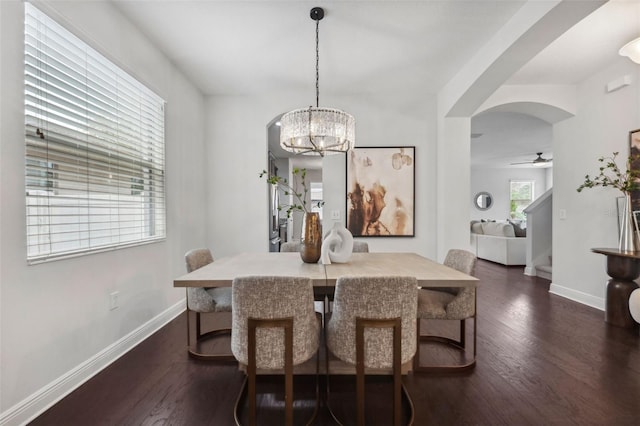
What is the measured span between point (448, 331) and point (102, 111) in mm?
3304

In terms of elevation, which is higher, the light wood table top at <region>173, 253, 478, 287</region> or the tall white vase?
the tall white vase

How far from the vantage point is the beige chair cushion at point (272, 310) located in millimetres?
1298

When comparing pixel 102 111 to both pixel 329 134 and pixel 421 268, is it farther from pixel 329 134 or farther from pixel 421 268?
pixel 421 268

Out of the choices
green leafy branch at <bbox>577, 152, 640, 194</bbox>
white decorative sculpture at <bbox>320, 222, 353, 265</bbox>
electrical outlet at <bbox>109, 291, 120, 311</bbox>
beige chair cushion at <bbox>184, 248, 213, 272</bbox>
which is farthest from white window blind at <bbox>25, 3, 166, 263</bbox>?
green leafy branch at <bbox>577, 152, 640, 194</bbox>

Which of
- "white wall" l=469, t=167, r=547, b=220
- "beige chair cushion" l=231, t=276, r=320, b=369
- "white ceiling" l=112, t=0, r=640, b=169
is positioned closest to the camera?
"beige chair cushion" l=231, t=276, r=320, b=369

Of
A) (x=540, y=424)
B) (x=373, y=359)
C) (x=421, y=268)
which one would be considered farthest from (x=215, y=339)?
(x=540, y=424)

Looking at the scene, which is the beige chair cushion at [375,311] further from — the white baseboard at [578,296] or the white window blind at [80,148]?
the white baseboard at [578,296]

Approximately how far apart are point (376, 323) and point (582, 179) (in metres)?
3.71

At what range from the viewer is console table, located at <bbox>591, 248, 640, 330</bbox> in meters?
2.67

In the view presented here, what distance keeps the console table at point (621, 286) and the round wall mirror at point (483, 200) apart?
7519mm

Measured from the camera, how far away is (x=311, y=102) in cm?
366

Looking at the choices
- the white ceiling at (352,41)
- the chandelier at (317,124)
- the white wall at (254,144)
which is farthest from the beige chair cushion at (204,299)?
the white ceiling at (352,41)

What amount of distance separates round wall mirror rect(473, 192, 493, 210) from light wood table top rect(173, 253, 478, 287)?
8684 mm

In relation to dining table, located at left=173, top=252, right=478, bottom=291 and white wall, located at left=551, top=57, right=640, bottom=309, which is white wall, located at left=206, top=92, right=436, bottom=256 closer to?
dining table, located at left=173, top=252, right=478, bottom=291
